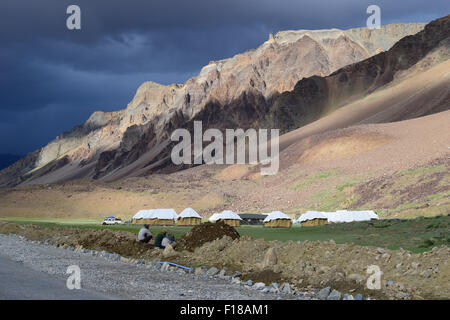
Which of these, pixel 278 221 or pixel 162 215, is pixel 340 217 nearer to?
pixel 278 221

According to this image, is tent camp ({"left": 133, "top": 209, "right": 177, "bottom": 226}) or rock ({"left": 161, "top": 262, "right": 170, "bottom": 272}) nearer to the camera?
rock ({"left": 161, "top": 262, "right": 170, "bottom": 272})

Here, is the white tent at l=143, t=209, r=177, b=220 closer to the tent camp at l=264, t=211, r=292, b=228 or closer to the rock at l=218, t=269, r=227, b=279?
the tent camp at l=264, t=211, r=292, b=228

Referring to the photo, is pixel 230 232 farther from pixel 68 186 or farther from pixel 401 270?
pixel 68 186

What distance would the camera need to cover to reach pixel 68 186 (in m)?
118

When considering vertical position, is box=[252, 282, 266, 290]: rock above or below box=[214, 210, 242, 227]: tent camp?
below

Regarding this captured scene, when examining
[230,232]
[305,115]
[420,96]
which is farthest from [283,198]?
[305,115]

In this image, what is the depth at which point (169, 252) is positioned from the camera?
29.0m

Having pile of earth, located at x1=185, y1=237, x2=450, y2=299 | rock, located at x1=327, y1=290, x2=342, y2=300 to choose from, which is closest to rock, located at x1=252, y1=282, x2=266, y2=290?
pile of earth, located at x1=185, y1=237, x2=450, y2=299

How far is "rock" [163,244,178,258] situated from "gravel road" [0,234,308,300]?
2.62 metres

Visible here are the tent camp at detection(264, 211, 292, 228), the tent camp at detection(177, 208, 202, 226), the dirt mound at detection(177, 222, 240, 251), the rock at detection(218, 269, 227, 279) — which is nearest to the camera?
the rock at detection(218, 269, 227, 279)

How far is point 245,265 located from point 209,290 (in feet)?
21.6

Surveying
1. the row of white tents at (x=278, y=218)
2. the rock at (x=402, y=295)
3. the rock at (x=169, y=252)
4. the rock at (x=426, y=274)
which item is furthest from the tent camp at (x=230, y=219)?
the rock at (x=402, y=295)

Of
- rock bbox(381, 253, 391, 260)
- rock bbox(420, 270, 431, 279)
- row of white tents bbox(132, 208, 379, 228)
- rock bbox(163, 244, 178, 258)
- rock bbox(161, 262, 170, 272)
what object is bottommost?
rock bbox(161, 262, 170, 272)

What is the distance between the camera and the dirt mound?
1262 inches
